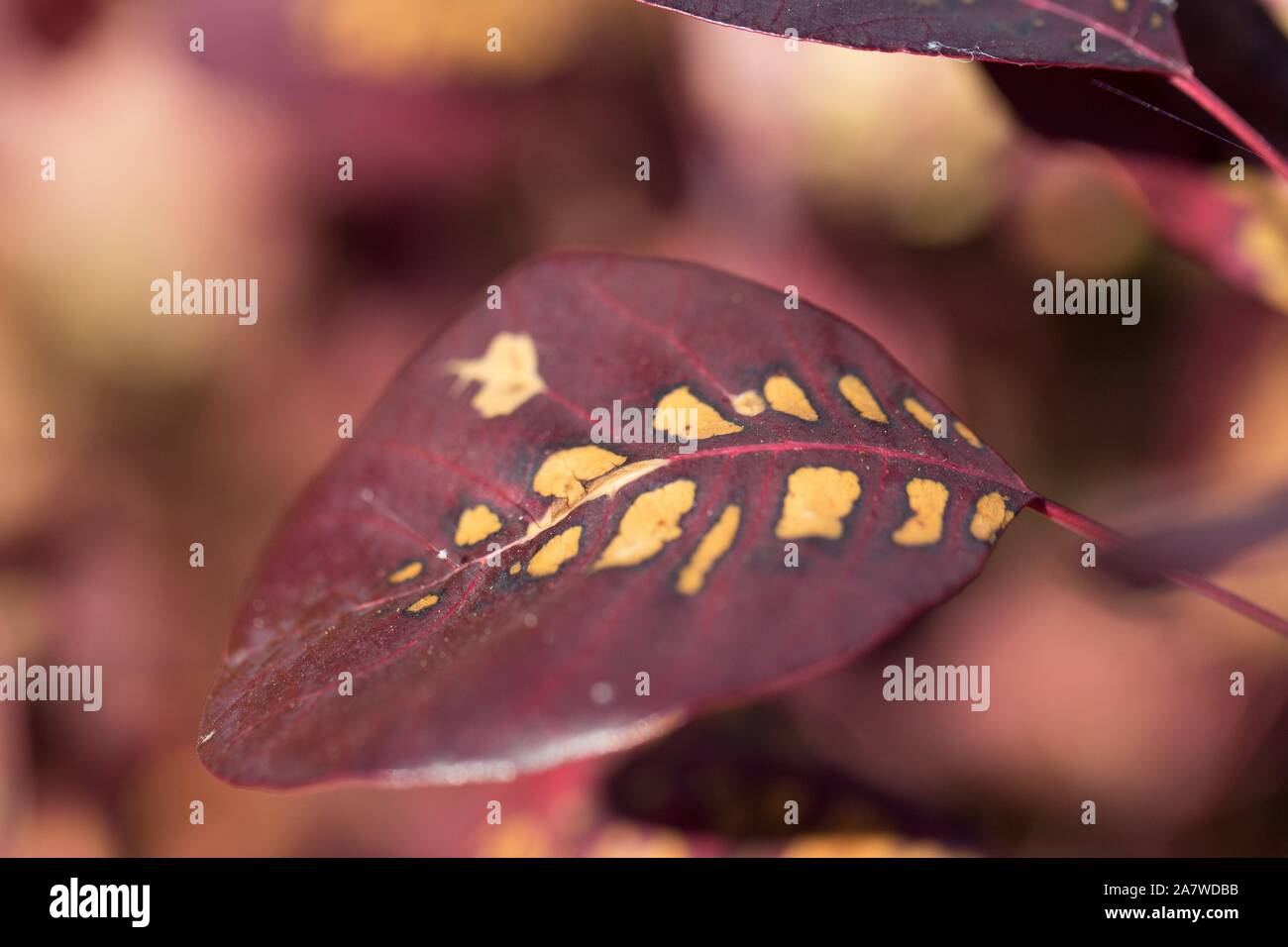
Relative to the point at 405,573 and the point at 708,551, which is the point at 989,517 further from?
the point at 405,573

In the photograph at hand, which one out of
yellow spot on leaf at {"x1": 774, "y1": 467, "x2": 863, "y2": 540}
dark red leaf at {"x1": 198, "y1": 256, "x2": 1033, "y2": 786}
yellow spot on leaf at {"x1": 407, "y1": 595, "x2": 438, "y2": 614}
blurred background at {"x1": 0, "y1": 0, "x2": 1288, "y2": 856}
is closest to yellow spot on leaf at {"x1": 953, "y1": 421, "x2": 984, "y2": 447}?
dark red leaf at {"x1": 198, "y1": 256, "x2": 1033, "y2": 786}

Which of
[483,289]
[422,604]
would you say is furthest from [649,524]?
[483,289]

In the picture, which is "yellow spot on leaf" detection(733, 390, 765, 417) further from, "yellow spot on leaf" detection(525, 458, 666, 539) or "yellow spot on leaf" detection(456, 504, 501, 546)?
"yellow spot on leaf" detection(456, 504, 501, 546)

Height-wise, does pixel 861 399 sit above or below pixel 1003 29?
below

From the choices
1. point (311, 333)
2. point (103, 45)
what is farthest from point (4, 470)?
point (103, 45)

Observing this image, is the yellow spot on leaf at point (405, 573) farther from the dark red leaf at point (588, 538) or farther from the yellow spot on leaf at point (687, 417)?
the yellow spot on leaf at point (687, 417)

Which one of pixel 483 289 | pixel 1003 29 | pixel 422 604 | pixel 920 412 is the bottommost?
pixel 422 604

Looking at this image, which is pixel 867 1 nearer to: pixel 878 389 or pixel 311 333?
pixel 878 389
